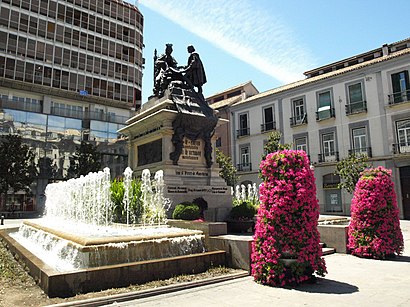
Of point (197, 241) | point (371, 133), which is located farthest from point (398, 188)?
→ point (197, 241)

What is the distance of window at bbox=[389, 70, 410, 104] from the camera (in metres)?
27.3

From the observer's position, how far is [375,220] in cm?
890

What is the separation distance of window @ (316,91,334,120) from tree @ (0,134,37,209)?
92.1 feet

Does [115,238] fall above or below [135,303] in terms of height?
above

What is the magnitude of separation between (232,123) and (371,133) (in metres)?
15.8

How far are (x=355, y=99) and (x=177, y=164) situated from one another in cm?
2329

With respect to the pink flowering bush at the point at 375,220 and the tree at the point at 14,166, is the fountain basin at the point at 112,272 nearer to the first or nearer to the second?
the pink flowering bush at the point at 375,220

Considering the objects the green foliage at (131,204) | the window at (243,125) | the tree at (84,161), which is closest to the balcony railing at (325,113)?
the window at (243,125)

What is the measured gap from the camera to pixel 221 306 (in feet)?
16.5

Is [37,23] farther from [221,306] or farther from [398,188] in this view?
[221,306]

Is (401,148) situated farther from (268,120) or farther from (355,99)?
(268,120)

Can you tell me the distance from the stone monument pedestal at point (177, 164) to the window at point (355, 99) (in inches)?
796

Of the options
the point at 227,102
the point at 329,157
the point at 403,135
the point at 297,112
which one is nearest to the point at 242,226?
the point at 403,135

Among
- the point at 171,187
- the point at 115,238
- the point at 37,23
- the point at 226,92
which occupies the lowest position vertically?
the point at 115,238
